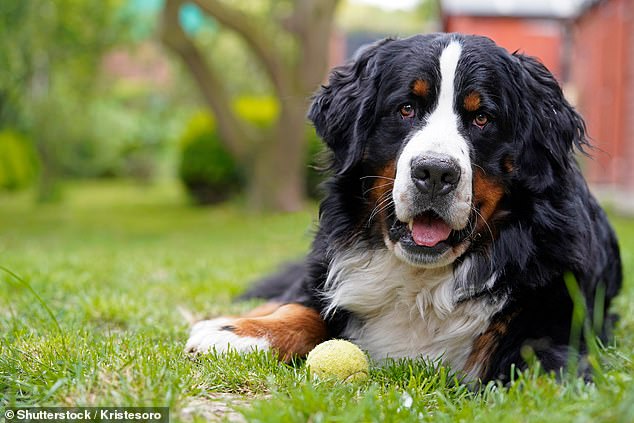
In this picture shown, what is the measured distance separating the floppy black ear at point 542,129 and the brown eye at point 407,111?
480mm

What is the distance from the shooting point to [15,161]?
1670 cm

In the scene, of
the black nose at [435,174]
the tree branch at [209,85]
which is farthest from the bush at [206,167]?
the black nose at [435,174]

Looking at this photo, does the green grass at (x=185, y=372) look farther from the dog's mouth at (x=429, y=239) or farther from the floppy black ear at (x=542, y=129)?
the floppy black ear at (x=542, y=129)

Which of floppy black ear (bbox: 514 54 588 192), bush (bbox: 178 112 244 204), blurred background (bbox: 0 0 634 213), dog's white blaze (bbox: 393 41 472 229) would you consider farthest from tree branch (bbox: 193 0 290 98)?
dog's white blaze (bbox: 393 41 472 229)

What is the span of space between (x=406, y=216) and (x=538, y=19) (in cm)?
2479

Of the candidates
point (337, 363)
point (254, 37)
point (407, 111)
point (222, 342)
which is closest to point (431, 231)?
point (407, 111)

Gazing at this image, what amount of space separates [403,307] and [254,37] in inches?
478

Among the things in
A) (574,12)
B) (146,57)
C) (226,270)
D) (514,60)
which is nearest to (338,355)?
(514,60)

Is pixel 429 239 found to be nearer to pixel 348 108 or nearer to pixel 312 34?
pixel 348 108

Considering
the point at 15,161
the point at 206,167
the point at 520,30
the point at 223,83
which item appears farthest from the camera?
the point at 520,30

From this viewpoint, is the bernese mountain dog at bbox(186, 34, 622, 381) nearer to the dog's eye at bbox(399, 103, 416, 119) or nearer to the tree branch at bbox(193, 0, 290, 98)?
the dog's eye at bbox(399, 103, 416, 119)

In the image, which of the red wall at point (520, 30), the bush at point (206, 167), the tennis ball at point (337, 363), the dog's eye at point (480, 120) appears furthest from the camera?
the red wall at point (520, 30)

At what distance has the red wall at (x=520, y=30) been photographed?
25.3 m

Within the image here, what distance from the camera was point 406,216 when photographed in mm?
3207
